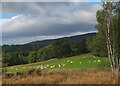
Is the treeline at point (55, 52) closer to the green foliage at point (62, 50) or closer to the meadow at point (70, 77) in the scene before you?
the green foliage at point (62, 50)

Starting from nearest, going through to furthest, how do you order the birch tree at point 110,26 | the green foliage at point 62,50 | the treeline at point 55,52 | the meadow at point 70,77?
the meadow at point 70,77, the birch tree at point 110,26, the green foliage at point 62,50, the treeline at point 55,52

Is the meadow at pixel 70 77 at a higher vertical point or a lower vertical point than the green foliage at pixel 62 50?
lower

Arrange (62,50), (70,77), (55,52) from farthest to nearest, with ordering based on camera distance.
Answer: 1. (55,52)
2. (62,50)
3. (70,77)

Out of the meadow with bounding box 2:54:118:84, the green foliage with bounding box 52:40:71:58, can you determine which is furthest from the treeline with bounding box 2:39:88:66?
the meadow with bounding box 2:54:118:84

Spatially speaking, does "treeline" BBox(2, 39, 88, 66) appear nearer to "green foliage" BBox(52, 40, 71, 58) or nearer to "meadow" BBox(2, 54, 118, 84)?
"green foliage" BBox(52, 40, 71, 58)

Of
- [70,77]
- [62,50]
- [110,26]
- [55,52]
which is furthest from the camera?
[55,52]

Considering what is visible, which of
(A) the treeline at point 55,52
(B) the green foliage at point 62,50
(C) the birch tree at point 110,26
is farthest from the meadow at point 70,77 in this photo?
(A) the treeline at point 55,52

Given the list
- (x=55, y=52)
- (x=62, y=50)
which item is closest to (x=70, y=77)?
(x=62, y=50)

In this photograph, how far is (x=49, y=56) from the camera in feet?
243

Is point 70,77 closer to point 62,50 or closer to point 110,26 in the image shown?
point 110,26

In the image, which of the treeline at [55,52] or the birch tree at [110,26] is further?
the treeline at [55,52]

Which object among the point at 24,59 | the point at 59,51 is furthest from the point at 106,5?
the point at 24,59

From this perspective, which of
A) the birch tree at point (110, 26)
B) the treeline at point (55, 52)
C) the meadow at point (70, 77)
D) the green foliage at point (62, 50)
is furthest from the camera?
the treeline at point (55, 52)

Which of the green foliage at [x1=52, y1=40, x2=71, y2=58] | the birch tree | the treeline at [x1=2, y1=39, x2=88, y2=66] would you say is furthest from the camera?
the treeline at [x1=2, y1=39, x2=88, y2=66]
